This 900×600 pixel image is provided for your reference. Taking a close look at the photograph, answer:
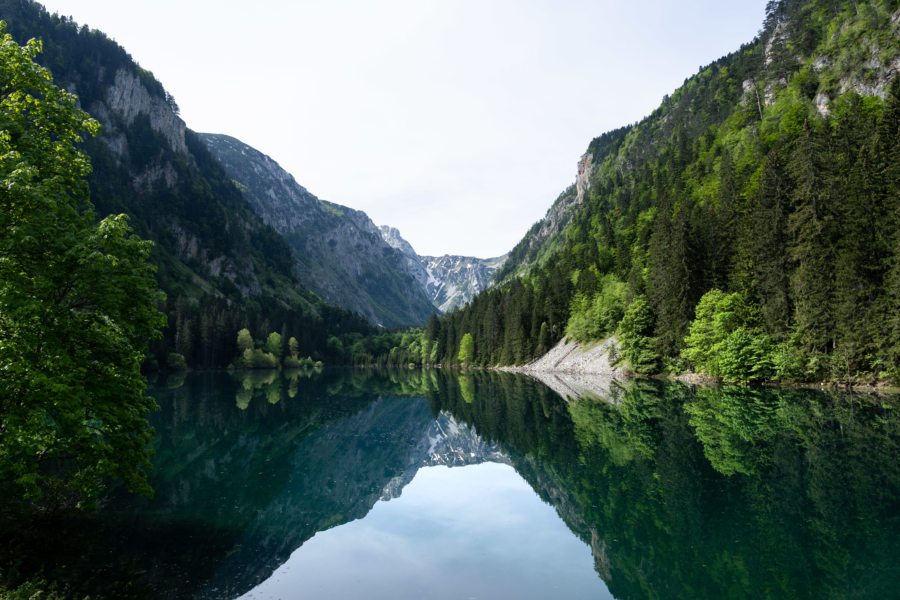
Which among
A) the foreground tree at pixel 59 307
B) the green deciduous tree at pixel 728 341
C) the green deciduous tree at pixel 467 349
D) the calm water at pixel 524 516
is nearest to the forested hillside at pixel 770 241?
the green deciduous tree at pixel 728 341

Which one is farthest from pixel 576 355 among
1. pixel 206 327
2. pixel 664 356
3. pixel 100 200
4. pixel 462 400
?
pixel 100 200

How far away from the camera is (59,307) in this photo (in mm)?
11148

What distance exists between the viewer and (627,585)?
10.3m

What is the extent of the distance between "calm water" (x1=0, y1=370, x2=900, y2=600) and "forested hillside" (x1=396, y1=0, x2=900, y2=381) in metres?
17.6

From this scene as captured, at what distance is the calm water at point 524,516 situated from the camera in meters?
10.6

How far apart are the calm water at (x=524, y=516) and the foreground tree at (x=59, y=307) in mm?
2961

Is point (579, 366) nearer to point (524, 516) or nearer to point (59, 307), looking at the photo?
point (524, 516)

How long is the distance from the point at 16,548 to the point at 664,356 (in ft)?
231

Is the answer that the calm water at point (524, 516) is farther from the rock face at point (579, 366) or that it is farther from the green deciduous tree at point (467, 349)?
the green deciduous tree at point (467, 349)

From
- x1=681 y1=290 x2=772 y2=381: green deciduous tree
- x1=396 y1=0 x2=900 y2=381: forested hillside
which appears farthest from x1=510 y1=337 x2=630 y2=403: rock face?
x1=681 y1=290 x2=772 y2=381: green deciduous tree

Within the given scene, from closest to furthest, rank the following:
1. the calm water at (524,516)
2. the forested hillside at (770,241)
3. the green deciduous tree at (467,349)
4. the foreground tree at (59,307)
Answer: the foreground tree at (59,307), the calm water at (524,516), the forested hillside at (770,241), the green deciduous tree at (467,349)

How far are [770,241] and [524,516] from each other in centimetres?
5111

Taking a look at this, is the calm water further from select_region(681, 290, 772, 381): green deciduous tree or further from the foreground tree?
select_region(681, 290, 772, 381): green deciduous tree

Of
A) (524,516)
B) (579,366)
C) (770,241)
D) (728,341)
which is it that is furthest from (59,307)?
(579,366)
